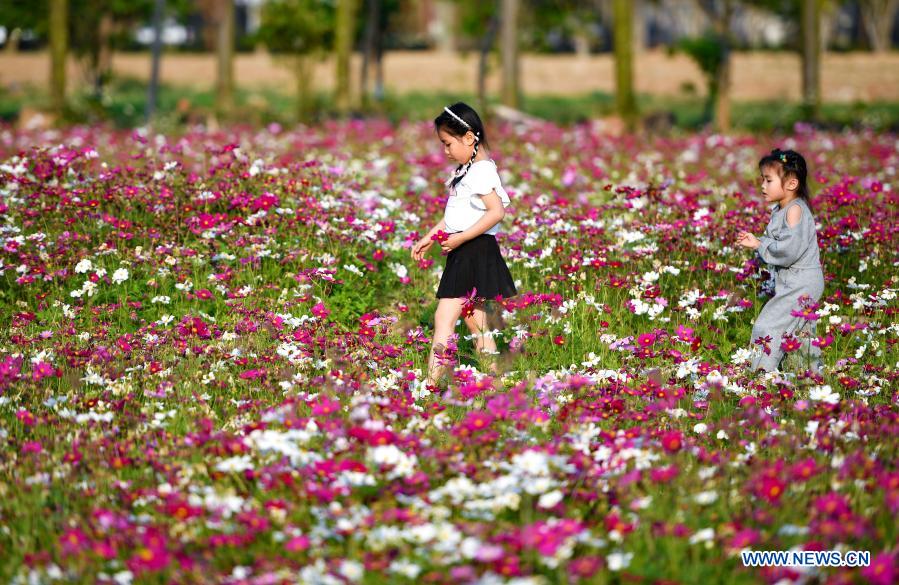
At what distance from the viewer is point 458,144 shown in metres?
5.81

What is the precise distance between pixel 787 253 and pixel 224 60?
19660 millimetres

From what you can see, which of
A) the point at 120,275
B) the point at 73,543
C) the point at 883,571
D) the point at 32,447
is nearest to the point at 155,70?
the point at 120,275

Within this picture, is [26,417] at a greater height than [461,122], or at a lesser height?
lesser

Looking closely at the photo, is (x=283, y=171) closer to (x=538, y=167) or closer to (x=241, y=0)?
(x=538, y=167)

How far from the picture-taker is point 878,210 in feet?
26.7

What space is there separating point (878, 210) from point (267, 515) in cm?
640

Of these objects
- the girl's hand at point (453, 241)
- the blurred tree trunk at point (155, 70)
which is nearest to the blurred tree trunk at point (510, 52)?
the blurred tree trunk at point (155, 70)

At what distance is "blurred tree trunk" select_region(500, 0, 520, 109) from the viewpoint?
21.0 metres

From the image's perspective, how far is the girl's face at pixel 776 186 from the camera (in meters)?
5.83

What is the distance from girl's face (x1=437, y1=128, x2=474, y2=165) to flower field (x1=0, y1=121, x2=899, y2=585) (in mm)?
1021

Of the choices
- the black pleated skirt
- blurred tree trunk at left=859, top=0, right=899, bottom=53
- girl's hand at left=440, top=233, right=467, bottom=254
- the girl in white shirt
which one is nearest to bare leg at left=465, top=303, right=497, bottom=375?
the girl in white shirt

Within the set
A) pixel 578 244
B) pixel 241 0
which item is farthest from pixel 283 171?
pixel 241 0

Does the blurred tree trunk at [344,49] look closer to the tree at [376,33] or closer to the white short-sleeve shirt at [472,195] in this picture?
the tree at [376,33]

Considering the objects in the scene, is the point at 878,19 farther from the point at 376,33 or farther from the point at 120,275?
the point at 120,275
